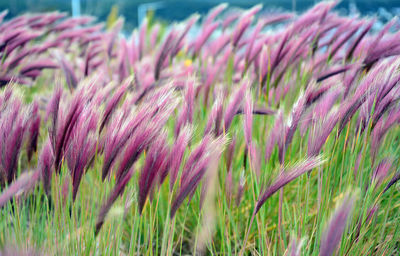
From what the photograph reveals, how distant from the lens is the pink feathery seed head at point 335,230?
560 mm

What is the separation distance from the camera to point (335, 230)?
1.84 ft

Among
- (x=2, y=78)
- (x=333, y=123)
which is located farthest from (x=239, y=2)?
(x=333, y=123)

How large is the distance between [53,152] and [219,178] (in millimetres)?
616

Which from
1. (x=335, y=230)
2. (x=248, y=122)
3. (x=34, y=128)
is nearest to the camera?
(x=335, y=230)

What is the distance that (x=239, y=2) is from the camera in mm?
6750

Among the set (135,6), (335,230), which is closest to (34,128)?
(335,230)

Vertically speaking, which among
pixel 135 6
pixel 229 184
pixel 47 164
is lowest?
pixel 135 6

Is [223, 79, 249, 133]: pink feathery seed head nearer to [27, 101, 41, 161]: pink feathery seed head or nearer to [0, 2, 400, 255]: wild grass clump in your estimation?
[0, 2, 400, 255]: wild grass clump

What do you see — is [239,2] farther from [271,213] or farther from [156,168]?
[156,168]

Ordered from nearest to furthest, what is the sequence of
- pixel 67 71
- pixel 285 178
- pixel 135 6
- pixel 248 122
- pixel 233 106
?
pixel 285 178 < pixel 248 122 < pixel 233 106 < pixel 67 71 < pixel 135 6

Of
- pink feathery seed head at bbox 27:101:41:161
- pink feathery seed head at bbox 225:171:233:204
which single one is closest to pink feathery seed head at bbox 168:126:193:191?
pink feathery seed head at bbox 225:171:233:204

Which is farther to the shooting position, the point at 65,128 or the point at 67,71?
the point at 67,71

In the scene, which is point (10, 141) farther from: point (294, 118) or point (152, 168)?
point (294, 118)

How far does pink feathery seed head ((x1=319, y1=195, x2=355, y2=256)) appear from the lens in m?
0.56
